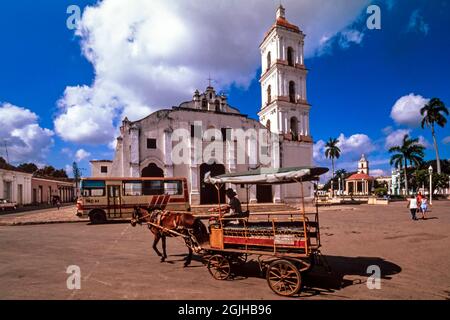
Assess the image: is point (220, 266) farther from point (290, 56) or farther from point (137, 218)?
point (290, 56)

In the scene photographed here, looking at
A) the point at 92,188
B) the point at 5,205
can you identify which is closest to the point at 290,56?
the point at 92,188

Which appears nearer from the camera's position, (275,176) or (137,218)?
(275,176)

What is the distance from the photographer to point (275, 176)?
6.25 meters

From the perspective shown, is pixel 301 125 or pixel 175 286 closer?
pixel 175 286

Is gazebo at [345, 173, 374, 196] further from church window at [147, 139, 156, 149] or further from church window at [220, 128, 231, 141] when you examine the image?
church window at [147, 139, 156, 149]

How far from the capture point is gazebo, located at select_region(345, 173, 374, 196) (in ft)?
216

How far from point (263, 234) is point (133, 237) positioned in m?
8.34

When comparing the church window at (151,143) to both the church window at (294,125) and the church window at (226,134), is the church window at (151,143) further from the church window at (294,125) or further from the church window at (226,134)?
the church window at (294,125)

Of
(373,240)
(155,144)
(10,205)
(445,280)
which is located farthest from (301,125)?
(10,205)

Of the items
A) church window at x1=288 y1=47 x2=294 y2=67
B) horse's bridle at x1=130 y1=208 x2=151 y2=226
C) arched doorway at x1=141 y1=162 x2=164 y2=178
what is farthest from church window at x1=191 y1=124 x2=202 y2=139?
horse's bridle at x1=130 y1=208 x2=151 y2=226

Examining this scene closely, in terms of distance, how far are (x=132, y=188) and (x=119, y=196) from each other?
0.95 m

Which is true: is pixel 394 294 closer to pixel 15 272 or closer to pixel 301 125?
pixel 15 272

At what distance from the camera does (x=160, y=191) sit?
1978 centimetres

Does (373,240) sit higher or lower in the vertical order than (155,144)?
lower
